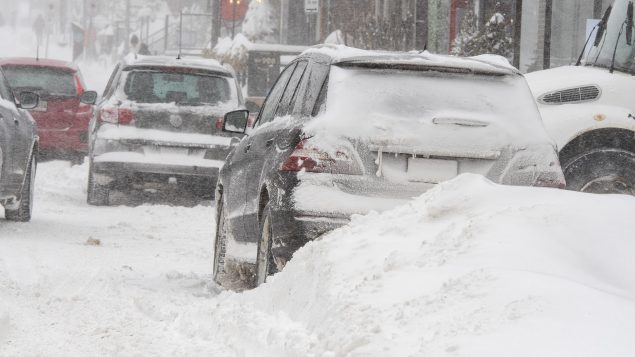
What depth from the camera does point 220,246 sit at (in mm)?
10055

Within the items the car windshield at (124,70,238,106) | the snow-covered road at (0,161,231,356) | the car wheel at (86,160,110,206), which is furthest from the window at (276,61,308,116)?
the car wheel at (86,160,110,206)

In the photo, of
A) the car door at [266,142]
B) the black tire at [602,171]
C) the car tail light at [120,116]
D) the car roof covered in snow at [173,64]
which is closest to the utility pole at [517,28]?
the car roof covered in snow at [173,64]

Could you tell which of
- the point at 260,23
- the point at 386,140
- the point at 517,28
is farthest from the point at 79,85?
the point at 260,23

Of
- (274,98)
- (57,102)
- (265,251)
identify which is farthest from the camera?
(57,102)

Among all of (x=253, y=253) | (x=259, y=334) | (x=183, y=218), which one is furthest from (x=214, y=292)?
(x=183, y=218)

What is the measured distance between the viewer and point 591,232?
→ 600 centimetres

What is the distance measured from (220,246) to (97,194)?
6.41 m

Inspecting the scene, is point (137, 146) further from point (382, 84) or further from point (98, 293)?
point (382, 84)

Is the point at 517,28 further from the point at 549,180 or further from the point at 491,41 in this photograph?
the point at 549,180

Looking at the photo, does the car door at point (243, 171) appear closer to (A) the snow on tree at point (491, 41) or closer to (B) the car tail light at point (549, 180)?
(B) the car tail light at point (549, 180)

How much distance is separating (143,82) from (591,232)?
10.3 metres

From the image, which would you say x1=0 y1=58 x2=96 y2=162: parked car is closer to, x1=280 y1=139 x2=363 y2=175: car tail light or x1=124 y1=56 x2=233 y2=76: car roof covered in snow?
x1=124 y1=56 x2=233 y2=76: car roof covered in snow

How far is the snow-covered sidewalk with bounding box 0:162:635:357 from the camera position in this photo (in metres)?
4.86

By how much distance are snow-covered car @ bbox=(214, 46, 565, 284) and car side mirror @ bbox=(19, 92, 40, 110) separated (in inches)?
226
